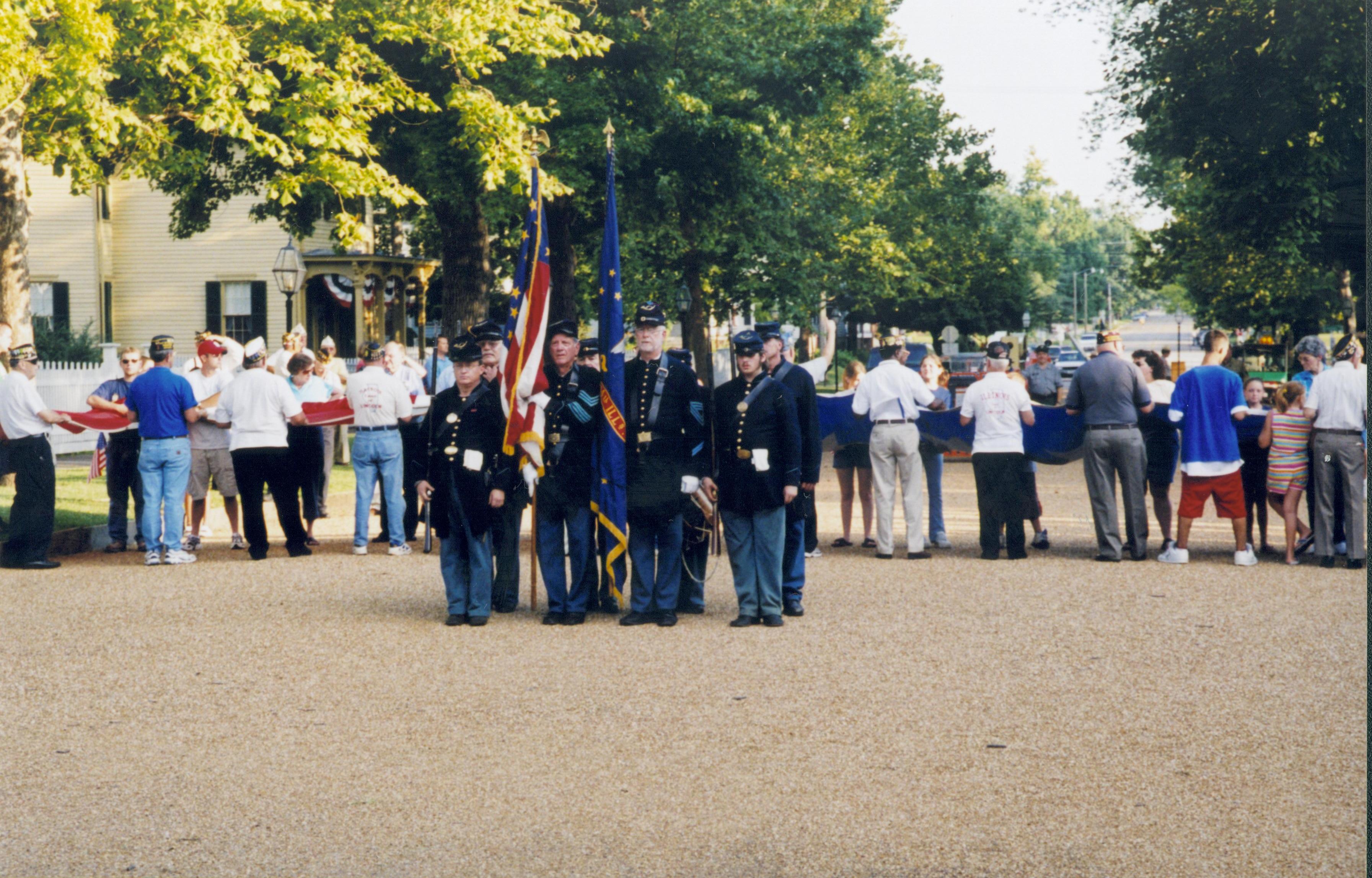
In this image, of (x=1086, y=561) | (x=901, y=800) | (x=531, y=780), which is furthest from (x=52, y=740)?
(x=1086, y=561)

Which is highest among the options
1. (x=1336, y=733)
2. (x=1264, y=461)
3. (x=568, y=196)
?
(x=568, y=196)

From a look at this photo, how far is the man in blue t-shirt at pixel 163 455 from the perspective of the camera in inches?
517

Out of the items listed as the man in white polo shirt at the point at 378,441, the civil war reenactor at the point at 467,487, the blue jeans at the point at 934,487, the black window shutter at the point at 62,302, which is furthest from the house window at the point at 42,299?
the civil war reenactor at the point at 467,487

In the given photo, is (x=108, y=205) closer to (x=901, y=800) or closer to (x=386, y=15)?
(x=386, y=15)

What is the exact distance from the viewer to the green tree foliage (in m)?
23.8

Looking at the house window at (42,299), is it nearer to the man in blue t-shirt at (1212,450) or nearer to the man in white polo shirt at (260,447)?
the man in white polo shirt at (260,447)

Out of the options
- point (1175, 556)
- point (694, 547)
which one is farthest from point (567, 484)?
point (1175, 556)

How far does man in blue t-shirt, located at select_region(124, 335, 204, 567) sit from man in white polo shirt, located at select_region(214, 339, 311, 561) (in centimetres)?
44

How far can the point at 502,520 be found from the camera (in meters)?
10.5

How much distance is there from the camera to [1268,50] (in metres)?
24.8

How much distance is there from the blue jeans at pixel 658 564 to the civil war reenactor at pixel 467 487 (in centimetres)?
97

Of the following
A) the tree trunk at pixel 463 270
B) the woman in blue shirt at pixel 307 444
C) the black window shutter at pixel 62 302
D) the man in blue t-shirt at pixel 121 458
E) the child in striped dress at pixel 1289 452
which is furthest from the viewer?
the black window shutter at pixel 62 302

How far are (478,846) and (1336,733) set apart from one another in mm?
4027

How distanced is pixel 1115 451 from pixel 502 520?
19.0 feet
